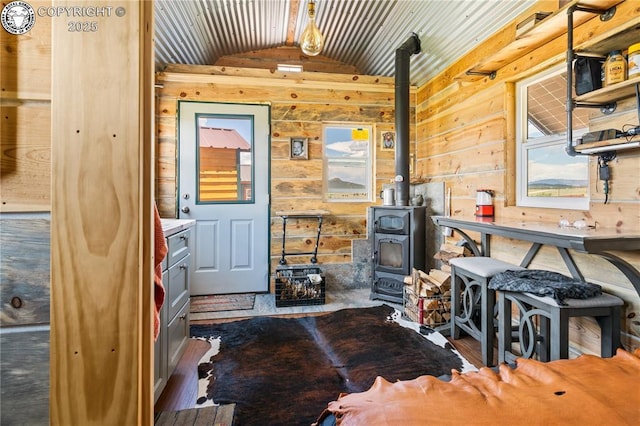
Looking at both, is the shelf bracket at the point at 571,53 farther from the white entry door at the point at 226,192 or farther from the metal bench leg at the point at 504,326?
the white entry door at the point at 226,192

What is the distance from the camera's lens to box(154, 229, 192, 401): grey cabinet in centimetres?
161

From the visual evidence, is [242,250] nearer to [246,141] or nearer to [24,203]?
[246,141]

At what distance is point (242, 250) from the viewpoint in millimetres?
3705

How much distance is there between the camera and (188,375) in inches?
78.5

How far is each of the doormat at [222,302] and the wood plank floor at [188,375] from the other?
754 millimetres

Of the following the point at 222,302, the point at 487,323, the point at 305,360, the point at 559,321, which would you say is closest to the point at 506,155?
the point at 487,323

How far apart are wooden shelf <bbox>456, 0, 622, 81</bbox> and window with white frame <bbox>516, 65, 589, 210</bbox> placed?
221mm

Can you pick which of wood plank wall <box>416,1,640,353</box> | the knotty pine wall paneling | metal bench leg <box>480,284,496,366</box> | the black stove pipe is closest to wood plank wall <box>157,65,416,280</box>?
the black stove pipe

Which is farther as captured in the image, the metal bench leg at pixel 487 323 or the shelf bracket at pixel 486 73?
the shelf bracket at pixel 486 73

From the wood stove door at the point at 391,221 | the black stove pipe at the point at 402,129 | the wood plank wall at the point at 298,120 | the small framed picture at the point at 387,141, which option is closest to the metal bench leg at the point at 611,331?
the wood stove door at the point at 391,221

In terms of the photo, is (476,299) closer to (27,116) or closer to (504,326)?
(504,326)

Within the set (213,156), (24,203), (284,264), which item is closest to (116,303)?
(24,203)

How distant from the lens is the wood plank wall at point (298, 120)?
356cm

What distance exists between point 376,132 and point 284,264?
2.04m
